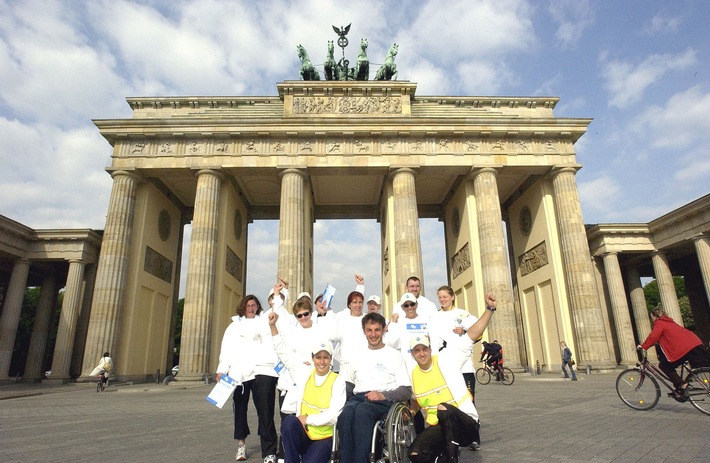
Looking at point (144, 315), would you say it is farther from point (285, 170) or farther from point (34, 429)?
point (34, 429)

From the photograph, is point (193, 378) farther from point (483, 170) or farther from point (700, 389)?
point (483, 170)

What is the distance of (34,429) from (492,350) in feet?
45.1

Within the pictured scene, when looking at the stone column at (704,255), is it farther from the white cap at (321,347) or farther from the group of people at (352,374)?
the white cap at (321,347)

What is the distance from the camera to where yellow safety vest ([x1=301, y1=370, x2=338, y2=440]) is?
3.75 metres

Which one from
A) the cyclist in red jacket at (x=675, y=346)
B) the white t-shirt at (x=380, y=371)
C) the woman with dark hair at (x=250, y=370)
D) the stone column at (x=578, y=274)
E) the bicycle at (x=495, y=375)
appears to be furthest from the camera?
the stone column at (x=578, y=274)

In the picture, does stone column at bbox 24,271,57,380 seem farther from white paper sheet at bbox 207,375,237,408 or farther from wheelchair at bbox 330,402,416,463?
wheelchair at bbox 330,402,416,463

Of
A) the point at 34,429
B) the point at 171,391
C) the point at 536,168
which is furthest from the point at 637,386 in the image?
the point at 536,168

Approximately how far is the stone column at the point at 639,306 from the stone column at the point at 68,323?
33796mm

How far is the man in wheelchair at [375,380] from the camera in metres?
3.72

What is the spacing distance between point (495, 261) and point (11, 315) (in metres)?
27.3

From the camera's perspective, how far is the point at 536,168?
2342 centimetres

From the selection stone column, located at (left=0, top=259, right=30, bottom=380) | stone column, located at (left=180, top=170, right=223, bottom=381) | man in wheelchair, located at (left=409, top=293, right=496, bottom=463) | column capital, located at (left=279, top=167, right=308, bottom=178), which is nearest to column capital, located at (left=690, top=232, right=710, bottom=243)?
column capital, located at (left=279, top=167, right=308, bottom=178)

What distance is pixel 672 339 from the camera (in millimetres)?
7066

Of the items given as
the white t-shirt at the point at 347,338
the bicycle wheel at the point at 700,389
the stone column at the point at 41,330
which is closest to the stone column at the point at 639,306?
the bicycle wheel at the point at 700,389
